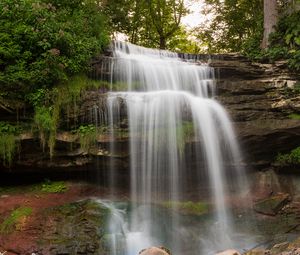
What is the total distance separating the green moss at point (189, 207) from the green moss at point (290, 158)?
8.69ft

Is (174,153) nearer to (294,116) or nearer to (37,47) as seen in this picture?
(294,116)

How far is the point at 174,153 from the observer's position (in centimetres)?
1077

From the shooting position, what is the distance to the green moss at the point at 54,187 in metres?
10.6

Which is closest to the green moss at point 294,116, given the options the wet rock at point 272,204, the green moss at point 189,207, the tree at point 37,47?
the wet rock at point 272,204

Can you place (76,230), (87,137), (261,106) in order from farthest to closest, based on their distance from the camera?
(261,106) < (87,137) < (76,230)

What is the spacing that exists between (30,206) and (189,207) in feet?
13.4

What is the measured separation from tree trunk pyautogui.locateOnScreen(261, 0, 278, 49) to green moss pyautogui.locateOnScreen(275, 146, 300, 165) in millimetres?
5192

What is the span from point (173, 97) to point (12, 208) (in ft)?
17.0

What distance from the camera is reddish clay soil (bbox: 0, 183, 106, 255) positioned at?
8.51 m

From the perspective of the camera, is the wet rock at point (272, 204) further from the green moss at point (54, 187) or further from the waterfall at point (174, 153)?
the green moss at point (54, 187)

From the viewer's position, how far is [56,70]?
35.8 feet

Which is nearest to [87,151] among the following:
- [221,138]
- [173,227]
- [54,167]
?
[54,167]

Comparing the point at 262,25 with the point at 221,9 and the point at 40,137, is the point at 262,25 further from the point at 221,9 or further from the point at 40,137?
the point at 40,137

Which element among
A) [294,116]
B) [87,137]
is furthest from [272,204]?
[87,137]
